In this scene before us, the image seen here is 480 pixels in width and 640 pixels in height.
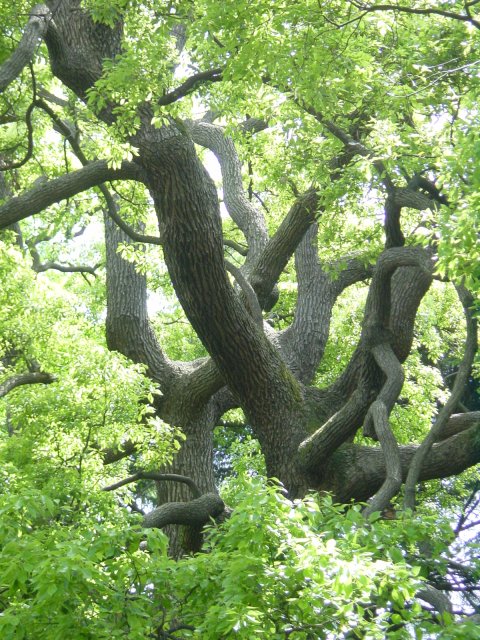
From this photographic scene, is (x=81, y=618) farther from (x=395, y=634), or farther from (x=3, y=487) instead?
(x=3, y=487)

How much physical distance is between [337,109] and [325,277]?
15.8ft

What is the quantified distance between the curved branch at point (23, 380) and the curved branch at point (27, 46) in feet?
14.4

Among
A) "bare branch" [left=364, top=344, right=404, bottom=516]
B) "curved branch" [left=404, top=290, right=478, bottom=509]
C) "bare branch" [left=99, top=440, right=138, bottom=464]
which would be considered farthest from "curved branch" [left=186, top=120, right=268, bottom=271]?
"curved branch" [left=404, top=290, right=478, bottom=509]

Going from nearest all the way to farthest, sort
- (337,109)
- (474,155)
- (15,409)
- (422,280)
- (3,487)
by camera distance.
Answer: (474,155), (3,487), (337,109), (15,409), (422,280)

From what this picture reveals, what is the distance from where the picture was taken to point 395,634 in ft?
17.0

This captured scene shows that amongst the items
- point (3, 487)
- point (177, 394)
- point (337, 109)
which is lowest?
point (3, 487)

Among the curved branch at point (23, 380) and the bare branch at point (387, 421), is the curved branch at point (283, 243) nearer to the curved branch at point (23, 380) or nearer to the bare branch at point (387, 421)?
the bare branch at point (387, 421)

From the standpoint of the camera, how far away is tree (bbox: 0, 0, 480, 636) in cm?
821

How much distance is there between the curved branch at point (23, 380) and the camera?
449 inches

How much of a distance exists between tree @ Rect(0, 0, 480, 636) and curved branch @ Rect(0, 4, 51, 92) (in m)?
0.02

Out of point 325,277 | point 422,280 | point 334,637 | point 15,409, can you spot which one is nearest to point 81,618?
point 334,637

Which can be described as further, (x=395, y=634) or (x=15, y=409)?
(x=15, y=409)

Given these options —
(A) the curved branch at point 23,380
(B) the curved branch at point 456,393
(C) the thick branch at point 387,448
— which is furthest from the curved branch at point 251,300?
(A) the curved branch at point 23,380

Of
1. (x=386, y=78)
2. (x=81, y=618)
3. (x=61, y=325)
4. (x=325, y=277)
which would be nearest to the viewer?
(x=81, y=618)
